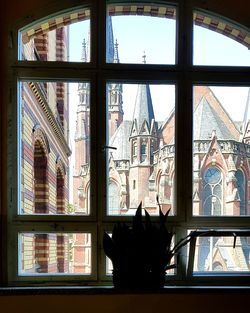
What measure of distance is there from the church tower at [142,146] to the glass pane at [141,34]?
0.26 metres

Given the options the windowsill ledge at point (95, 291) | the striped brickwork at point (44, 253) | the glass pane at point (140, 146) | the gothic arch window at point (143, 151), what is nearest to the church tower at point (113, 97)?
the glass pane at point (140, 146)

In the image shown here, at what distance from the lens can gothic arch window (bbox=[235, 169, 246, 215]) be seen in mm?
3309

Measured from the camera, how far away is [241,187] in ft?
10.9

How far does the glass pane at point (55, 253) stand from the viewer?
321 centimetres

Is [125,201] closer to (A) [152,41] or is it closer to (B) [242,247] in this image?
(B) [242,247]

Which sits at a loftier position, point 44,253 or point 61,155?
point 61,155

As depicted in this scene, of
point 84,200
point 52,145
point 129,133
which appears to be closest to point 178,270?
point 84,200

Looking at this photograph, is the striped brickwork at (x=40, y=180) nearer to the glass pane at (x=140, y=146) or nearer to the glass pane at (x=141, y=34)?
the glass pane at (x=140, y=146)

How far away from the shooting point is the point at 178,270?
3195 millimetres

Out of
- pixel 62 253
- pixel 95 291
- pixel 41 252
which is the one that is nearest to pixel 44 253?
pixel 41 252

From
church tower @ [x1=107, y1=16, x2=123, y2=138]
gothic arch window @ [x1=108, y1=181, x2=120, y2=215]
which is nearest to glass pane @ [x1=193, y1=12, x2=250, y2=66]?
church tower @ [x1=107, y1=16, x2=123, y2=138]

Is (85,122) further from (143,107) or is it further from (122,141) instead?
(143,107)

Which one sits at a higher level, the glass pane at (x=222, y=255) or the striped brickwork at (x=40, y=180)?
the striped brickwork at (x=40, y=180)

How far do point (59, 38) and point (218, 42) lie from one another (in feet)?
4.12
